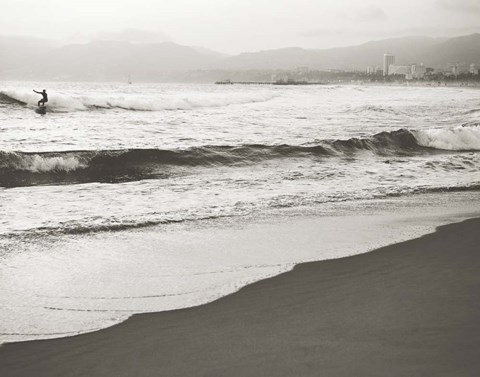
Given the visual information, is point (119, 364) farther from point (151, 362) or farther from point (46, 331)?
point (46, 331)

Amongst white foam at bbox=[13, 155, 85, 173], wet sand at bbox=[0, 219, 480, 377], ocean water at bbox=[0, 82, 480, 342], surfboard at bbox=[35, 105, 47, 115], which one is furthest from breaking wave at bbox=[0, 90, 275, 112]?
wet sand at bbox=[0, 219, 480, 377]

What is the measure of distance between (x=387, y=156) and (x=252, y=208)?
9.25m

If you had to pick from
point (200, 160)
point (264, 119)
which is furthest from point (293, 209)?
point (264, 119)

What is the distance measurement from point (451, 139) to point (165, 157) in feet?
36.2

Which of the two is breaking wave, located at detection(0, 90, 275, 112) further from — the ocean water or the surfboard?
the ocean water

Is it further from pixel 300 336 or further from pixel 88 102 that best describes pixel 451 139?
pixel 88 102

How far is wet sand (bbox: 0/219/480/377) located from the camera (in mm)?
3062

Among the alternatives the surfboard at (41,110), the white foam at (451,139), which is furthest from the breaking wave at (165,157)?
the surfboard at (41,110)

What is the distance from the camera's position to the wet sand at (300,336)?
→ 10.0 ft

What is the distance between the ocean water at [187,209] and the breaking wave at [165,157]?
5 cm

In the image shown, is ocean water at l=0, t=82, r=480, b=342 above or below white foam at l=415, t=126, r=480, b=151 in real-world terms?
below

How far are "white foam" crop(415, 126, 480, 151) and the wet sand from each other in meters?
15.2

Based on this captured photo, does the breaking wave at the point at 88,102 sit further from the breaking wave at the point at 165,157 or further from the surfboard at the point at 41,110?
the breaking wave at the point at 165,157

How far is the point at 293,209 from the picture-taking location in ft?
26.7
